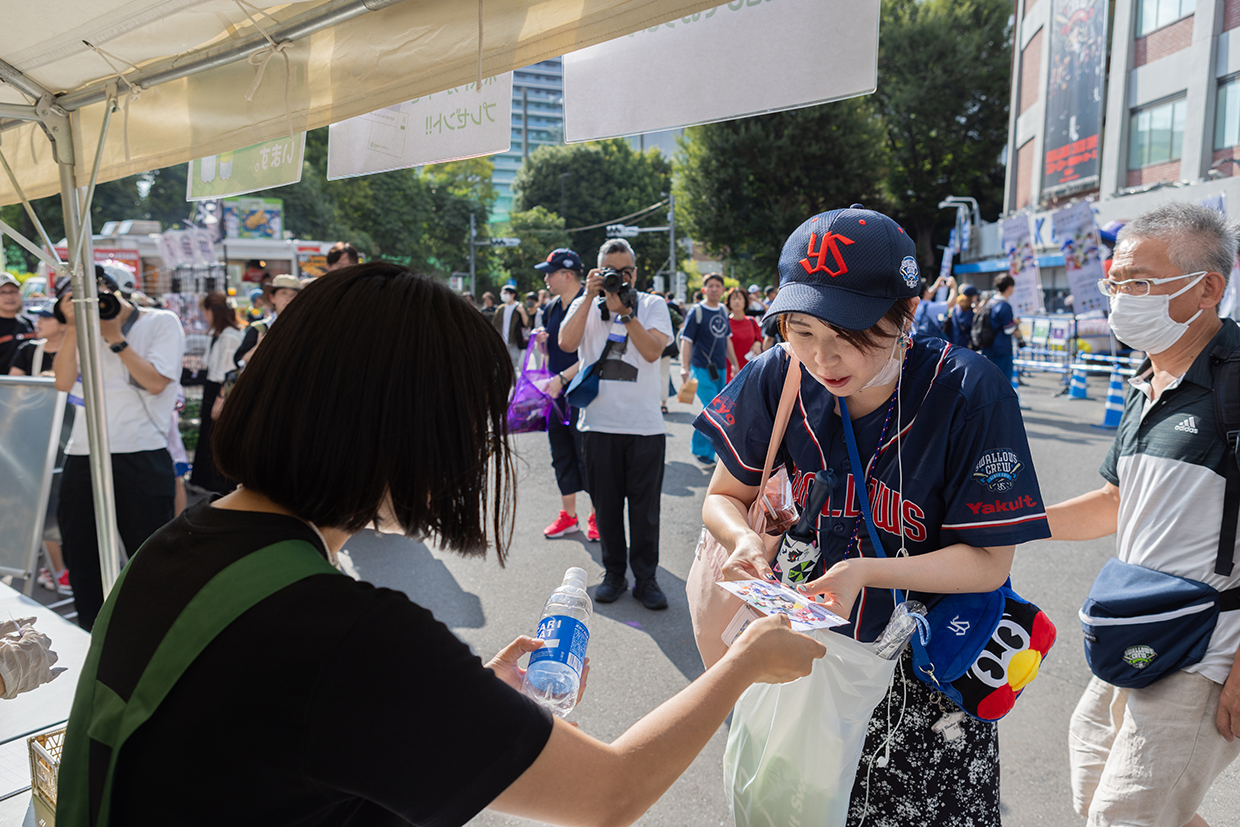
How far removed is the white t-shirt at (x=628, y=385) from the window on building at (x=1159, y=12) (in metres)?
21.2

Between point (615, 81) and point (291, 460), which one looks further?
point (615, 81)

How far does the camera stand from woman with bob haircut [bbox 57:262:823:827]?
860 millimetres

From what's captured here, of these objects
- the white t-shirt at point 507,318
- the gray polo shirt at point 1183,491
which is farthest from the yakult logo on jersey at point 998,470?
the white t-shirt at point 507,318

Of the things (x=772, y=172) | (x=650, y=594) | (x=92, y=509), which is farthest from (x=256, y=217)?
(x=650, y=594)

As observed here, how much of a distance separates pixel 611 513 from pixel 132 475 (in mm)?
2508

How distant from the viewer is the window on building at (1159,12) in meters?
18.7

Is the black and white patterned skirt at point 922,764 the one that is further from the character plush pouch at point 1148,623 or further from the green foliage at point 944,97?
the green foliage at point 944,97

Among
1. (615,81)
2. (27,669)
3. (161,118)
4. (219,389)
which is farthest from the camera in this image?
(219,389)

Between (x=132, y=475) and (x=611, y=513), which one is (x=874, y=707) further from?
(x=132, y=475)

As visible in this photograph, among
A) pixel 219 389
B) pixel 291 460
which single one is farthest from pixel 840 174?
pixel 291 460

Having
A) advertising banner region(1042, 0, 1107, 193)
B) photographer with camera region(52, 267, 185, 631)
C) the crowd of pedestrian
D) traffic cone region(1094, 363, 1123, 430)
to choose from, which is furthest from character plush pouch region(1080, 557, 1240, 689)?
advertising banner region(1042, 0, 1107, 193)

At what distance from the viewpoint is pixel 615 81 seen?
2117 mm

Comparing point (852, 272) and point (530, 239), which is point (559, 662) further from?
point (530, 239)

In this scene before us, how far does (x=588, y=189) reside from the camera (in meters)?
52.7
